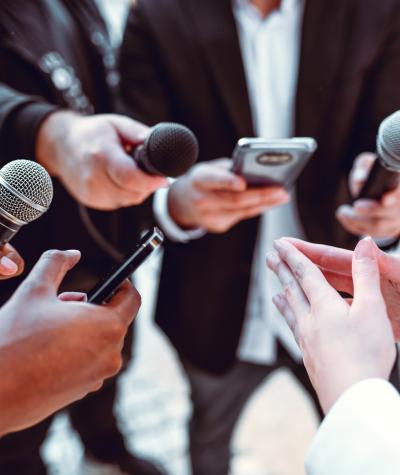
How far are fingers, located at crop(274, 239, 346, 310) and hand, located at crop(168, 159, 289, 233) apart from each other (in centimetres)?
26

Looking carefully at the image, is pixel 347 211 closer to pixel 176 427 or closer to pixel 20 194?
pixel 20 194

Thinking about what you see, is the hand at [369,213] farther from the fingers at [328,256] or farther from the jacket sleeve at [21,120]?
the jacket sleeve at [21,120]

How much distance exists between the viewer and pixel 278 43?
0.78 meters

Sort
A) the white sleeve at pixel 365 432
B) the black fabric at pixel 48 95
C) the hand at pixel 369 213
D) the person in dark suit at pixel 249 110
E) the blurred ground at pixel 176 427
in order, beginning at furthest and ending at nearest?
1. the blurred ground at pixel 176 427
2. the person in dark suit at pixel 249 110
3. the hand at pixel 369 213
4. the black fabric at pixel 48 95
5. the white sleeve at pixel 365 432

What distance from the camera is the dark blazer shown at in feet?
2.37

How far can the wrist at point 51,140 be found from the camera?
582 millimetres

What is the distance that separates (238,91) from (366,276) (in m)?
0.48

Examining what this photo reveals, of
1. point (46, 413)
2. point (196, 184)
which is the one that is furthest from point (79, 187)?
point (46, 413)

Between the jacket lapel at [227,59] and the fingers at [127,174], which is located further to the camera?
the jacket lapel at [227,59]

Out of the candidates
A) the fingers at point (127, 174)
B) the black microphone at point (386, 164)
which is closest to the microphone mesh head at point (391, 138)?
the black microphone at point (386, 164)

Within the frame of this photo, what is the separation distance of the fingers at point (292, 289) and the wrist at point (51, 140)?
1.00 ft

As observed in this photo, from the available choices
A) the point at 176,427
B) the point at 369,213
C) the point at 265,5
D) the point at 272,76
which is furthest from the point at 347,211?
the point at 176,427

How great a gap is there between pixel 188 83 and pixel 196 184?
0.20m

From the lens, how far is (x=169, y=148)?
1.61 ft
